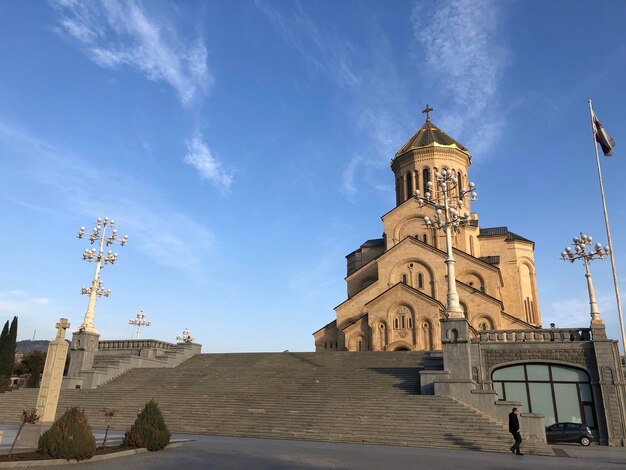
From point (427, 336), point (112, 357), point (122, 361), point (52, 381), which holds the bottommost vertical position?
point (52, 381)

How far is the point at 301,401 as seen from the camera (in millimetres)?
19516

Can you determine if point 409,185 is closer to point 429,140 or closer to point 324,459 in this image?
point 429,140

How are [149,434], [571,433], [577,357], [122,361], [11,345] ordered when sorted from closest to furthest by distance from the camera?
[149,434], [571,433], [577,357], [122,361], [11,345]

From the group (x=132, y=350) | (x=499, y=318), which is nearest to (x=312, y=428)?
(x=132, y=350)

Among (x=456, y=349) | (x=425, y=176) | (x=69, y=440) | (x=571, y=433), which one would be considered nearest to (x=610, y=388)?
(x=571, y=433)

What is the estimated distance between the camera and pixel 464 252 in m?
39.4

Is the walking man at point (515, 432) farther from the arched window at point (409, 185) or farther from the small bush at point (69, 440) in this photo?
the arched window at point (409, 185)

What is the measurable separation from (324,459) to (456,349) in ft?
32.5

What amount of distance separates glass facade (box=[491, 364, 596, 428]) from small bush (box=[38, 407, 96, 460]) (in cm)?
1715

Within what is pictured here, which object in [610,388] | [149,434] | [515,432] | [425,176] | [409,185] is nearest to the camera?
[149,434]

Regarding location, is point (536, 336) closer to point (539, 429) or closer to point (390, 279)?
point (539, 429)

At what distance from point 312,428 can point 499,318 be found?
21.6m

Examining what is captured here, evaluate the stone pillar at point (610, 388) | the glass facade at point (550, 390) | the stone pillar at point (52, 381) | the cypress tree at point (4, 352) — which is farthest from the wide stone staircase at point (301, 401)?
the cypress tree at point (4, 352)

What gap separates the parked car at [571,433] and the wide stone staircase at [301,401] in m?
5.16
